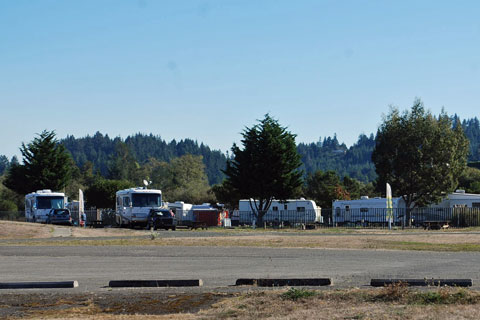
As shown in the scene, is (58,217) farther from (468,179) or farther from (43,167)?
(468,179)

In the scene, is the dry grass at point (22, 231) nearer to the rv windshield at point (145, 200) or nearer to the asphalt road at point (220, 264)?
the rv windshield at point (145, 200)

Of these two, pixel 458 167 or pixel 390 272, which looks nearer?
pixel 390 272

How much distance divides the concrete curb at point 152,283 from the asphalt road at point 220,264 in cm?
26

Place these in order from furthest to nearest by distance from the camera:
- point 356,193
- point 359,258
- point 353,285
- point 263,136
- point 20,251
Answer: point 356,193 < point 263,136 < point 20,251 < point 359,258 < point 353,285

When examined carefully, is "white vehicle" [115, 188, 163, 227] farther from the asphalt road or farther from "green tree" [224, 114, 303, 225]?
the asphalt road

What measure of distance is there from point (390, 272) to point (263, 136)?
4541 centimetres


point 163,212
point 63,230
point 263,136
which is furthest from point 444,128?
point 63,230

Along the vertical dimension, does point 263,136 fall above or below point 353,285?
above

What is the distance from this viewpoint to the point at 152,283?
1355 centimetres

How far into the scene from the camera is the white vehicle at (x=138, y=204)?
164 ft

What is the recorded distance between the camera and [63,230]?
4138cm

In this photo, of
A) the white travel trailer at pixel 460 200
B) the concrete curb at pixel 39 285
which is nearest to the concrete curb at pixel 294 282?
the concrete curb at pixel 39 285

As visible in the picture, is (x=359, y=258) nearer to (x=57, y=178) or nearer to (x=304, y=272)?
(x=304, y=272)

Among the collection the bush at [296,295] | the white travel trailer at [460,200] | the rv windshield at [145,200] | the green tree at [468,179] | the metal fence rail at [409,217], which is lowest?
the metal fence rail at [409,217]
